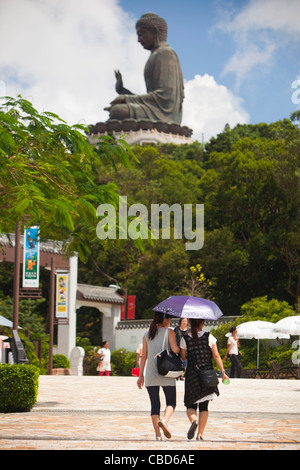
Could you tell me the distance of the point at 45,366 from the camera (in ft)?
104

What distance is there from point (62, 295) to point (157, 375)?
80.7 ft

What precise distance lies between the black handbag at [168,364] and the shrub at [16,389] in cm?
456

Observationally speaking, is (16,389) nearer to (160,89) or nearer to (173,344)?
(173,344)

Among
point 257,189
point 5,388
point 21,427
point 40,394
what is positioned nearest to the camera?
point 21,427

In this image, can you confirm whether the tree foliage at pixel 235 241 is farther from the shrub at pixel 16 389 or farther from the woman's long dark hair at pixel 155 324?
the woman's long dark hair at pixel 155 324

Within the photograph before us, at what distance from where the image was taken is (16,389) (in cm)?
1241

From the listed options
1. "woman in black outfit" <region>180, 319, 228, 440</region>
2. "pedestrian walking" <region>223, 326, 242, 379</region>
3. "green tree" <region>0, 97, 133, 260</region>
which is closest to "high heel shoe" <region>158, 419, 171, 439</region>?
"woman in black outfit" <region>180, 319, 228, 440</region>

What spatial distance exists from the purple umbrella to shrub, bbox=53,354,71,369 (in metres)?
22.5

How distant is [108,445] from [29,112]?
6.09 metres

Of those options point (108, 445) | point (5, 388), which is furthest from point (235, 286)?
point (108, 445)

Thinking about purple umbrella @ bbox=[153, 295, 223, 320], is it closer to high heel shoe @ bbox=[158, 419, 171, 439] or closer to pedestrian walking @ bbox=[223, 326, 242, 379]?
high heel shoe @ bbox=[158, 419, 171, 439]

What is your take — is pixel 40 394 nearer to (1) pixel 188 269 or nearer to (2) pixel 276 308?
(2) pixel 276 308

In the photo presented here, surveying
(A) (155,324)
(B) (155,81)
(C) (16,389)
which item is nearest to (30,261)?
(C) (16,389)

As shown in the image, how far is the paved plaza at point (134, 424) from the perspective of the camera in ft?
26.6
